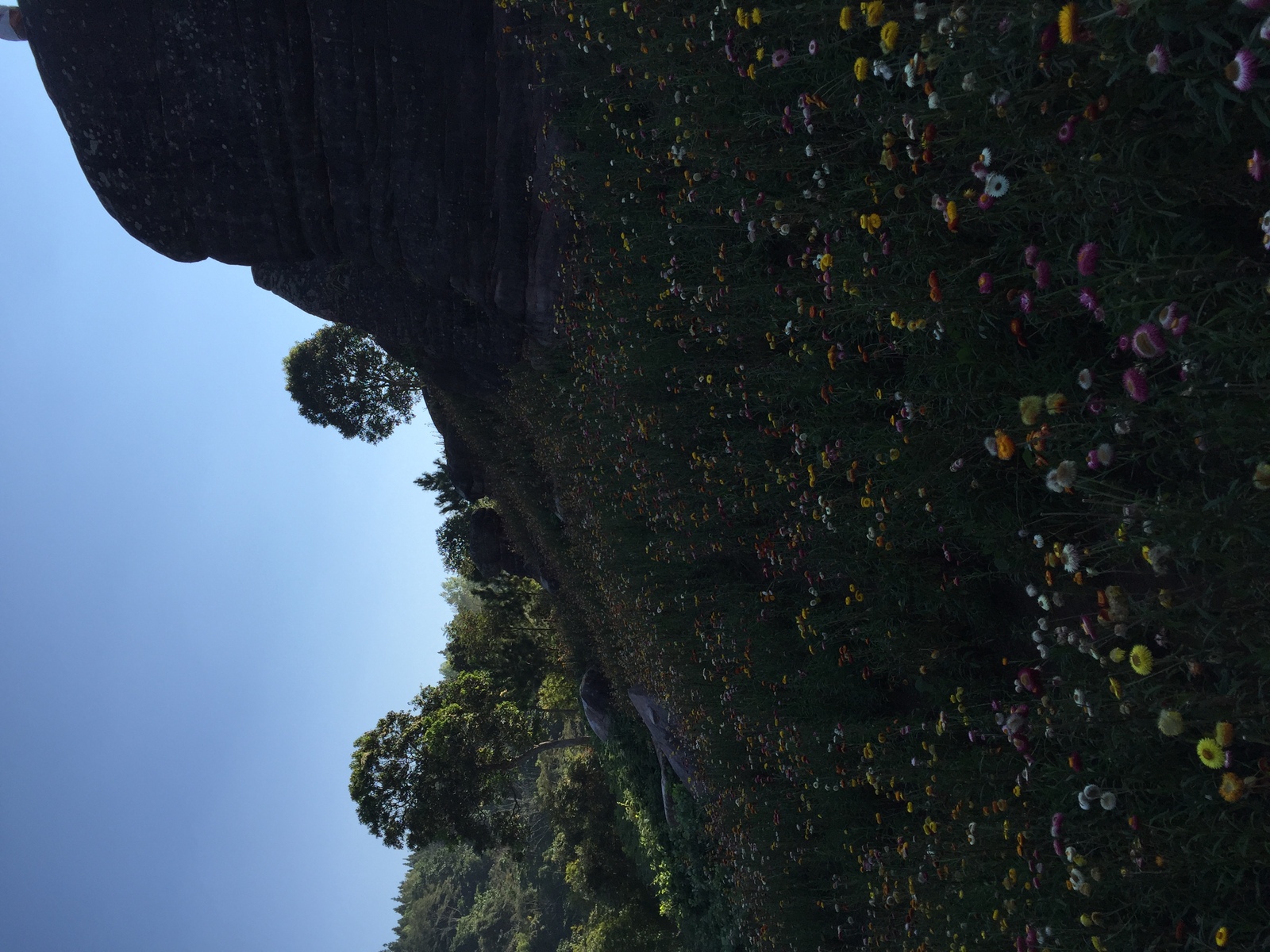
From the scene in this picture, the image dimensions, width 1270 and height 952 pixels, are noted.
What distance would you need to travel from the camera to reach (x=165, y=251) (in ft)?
28.8

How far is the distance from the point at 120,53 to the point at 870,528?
8.37 m

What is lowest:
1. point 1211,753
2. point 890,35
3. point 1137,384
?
point 1211,753

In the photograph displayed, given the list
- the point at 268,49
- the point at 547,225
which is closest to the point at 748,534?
the point at 547,225

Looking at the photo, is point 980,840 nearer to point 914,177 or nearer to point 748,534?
point 748,534

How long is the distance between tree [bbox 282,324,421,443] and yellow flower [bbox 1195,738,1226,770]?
20.0 m

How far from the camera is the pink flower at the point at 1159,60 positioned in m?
2.11

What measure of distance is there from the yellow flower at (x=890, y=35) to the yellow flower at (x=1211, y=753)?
2593 mm

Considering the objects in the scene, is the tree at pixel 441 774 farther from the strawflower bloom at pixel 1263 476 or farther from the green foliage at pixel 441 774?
the strawflower bloom at pixel 1263 476

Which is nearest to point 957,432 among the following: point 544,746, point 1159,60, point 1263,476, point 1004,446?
point 1004,446

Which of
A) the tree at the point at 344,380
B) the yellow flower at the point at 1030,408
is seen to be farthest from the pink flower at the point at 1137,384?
the tree at the point at 344,380

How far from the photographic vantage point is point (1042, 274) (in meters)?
2.88

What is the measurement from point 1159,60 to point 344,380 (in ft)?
70.1

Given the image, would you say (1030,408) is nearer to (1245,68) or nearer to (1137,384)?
(1137,384)

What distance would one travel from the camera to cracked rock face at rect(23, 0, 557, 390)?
7.61 metres
